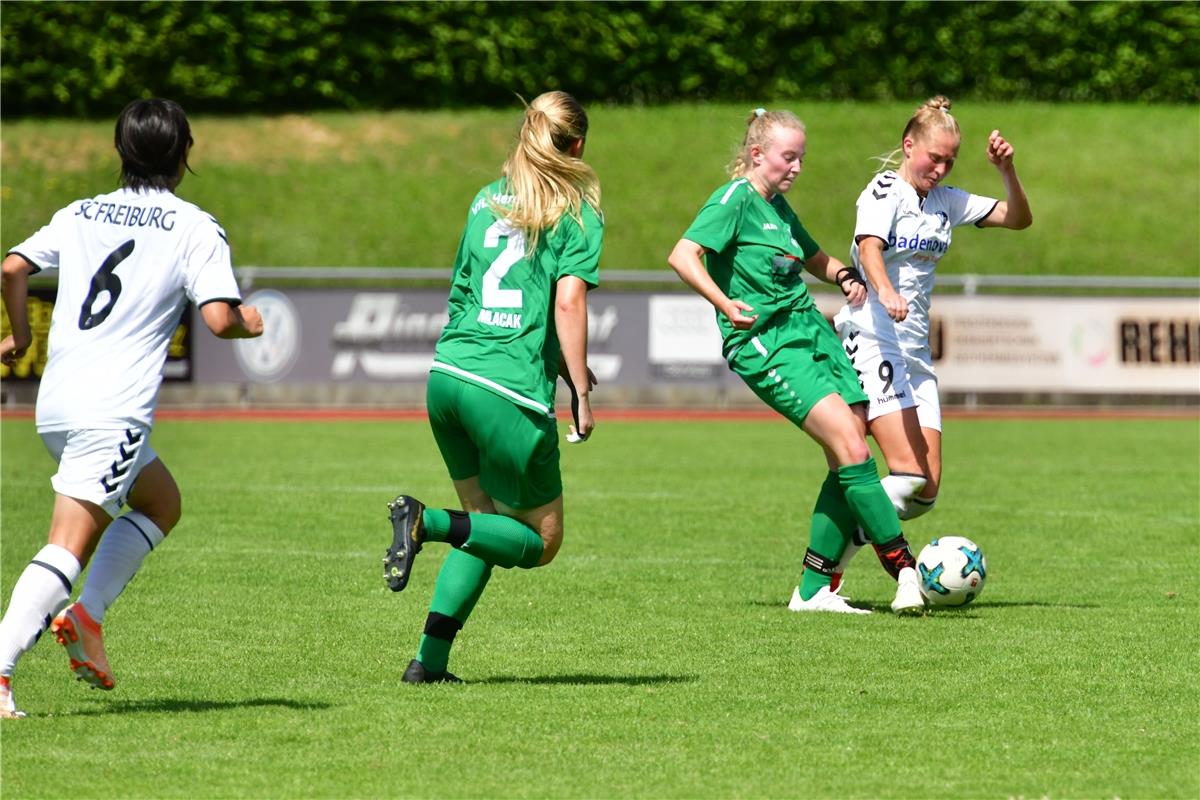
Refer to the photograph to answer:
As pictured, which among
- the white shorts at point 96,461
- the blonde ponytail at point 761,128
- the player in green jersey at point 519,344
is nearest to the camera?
the white shorts at point 96,461

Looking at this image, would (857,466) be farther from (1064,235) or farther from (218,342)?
(1064,235)

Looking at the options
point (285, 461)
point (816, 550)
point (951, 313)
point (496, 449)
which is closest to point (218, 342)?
point (285, 461)

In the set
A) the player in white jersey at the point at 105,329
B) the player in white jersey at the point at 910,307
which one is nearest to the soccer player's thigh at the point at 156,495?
the player in white jersey at the point at 105,329

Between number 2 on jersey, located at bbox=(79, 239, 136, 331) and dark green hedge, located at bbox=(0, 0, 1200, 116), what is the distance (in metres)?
29.5

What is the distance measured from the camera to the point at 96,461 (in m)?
5.12

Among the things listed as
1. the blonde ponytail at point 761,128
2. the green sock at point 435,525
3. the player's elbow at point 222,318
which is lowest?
the green sock at point 435,525

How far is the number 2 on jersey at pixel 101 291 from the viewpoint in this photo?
5.16m

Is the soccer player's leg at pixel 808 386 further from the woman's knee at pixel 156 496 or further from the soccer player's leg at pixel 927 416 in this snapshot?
the woman's knee at pixel 156 496

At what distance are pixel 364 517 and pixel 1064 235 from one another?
69.7 feet

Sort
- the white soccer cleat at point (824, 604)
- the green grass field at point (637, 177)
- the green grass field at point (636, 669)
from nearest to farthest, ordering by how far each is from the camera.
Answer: the green grass field at point (636, 669)
the white soccer cleat at point (824, 604)
the green grass field at point (637, 177)

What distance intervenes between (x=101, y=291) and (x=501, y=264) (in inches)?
51.8

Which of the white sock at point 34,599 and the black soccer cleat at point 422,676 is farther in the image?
the black soccer cleat at point 422,676

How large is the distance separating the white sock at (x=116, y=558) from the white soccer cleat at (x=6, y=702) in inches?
12.4

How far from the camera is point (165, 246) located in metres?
5.21
